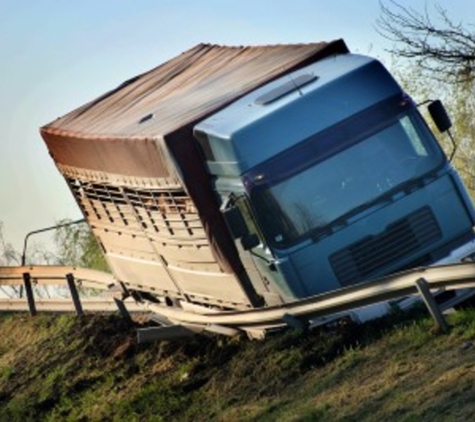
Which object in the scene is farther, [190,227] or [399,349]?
[190,227]

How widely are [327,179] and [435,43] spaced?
9669mm

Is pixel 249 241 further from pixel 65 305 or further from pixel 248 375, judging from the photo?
pixel 65 305

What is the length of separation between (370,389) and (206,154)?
4.42 m

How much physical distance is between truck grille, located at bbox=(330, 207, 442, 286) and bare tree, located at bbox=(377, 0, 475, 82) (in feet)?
24.1

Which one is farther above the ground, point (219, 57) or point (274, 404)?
point (219, 57)

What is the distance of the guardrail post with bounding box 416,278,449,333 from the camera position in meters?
14.0

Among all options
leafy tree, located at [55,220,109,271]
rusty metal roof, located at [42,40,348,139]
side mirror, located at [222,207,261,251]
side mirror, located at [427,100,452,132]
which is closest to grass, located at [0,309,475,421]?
side mirror, located at [222,207,261,251]

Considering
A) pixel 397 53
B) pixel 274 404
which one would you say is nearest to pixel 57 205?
pixel 397 53

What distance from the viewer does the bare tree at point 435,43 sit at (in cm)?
2381

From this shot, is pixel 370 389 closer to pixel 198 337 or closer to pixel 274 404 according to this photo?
pixel 274 404

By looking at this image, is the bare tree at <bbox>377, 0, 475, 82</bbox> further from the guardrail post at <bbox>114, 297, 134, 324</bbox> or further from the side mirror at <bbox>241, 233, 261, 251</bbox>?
the side mirror at <bbox>241, 233, 261, 251</bbox>

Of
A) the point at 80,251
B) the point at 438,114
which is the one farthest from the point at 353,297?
the point at 80,251

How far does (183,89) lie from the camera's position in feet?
66.3

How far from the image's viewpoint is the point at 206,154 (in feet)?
55.1
